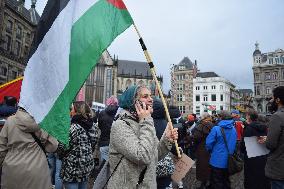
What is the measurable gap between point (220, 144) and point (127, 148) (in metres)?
3.96

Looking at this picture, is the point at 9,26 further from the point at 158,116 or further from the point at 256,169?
the point at 158,116

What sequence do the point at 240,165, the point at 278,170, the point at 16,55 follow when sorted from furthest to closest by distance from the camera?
the point at 16,55
the point at 240,165
the point at 278,170

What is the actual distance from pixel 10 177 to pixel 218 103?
8399 cm

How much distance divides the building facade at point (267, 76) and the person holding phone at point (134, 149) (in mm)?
76541

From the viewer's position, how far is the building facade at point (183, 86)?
85.5 meters

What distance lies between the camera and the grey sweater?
7.88 ft

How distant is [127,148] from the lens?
2.41m

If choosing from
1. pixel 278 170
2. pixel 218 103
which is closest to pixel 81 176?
pixel 278 170

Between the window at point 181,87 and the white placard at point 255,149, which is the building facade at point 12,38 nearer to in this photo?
the white placard at point 255,149

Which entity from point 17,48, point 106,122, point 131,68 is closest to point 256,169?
point 106,122

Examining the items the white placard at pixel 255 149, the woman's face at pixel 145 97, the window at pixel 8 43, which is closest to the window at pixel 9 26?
the window at pixel 8 43

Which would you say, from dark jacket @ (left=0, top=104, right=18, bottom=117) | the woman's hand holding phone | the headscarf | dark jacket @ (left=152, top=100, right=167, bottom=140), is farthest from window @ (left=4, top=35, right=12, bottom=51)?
the woman's hand holding phone

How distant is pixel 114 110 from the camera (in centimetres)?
704

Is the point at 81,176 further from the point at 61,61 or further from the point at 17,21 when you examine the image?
the point at 17,21
